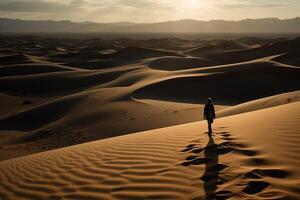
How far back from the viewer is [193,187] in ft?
15.4

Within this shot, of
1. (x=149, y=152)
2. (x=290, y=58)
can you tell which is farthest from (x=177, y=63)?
(x=149, y=152)

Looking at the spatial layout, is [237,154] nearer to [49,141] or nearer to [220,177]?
[220,177]

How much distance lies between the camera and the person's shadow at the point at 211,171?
454cm

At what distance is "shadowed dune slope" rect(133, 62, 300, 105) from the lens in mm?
20969

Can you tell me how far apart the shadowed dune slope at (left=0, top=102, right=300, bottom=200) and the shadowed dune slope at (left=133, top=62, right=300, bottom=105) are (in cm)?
1271

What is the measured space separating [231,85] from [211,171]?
17.7 m

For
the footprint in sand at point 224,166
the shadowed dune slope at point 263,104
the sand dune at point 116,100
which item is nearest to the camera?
the footprint in sand at point 224,166

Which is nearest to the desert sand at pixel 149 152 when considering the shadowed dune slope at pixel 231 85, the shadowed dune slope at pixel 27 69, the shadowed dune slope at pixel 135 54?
the shadowed dune slope at pixel 231 85

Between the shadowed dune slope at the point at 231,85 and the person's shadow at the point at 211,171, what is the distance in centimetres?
1372

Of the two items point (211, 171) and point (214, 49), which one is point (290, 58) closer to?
point (214, 49)

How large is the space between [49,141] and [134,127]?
3.32 m

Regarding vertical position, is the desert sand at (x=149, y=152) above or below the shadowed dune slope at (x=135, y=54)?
below

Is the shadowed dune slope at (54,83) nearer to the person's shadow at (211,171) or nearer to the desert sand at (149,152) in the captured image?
the desert sand at (149,152)

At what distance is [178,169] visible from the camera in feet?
17.7
